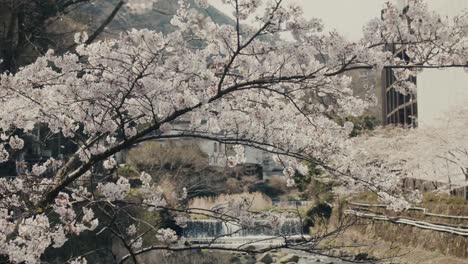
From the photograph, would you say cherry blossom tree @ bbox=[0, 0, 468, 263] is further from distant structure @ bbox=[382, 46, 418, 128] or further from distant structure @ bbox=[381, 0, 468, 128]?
distant structure @ bbox=[382, 46, 418, 128]

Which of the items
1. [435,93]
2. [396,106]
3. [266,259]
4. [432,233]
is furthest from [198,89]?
[396,106]

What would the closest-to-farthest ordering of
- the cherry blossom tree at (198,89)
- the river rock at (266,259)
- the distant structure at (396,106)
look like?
1. the cherry blossom tree at (198,89)
2. the river rock at (266,259)
3. the distant structure at (396,106)

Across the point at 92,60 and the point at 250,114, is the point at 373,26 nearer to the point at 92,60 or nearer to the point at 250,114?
the point at 250,114

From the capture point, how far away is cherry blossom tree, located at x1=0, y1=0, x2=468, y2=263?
343cm

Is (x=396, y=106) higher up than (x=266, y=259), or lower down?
higher up

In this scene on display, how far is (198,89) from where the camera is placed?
3500 millimetres

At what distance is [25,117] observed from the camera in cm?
403

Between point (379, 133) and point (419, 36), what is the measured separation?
72.3 ft

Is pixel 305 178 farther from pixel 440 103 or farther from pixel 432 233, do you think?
pixel 432 233

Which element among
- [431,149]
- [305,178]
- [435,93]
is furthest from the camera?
[305,178]

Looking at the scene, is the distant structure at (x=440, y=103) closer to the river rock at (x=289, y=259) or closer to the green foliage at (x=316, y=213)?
the green foliage at (x=316, y=213)

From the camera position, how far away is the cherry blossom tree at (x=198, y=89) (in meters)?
3.43

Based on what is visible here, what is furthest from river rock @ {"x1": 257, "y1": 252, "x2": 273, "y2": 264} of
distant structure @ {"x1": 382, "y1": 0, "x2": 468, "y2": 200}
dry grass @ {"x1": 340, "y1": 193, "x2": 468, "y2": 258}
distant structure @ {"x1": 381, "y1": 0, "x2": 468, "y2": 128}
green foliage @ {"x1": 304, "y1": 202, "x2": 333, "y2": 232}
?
distant structure @ {"x1": 381, "y1": 0, "x2": 468, "y2": 128}

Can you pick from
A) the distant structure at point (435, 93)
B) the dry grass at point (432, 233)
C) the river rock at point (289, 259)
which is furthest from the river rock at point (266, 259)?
the distant structure at point (435, 93)
